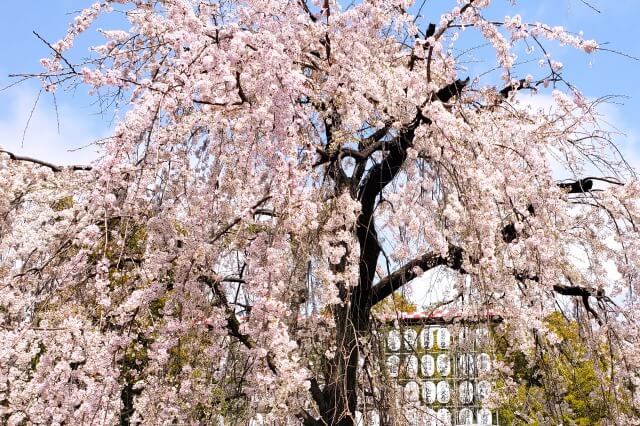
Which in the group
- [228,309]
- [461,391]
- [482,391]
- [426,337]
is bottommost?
[461,391]

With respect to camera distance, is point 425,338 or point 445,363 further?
point 425,338

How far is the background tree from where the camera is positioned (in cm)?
333

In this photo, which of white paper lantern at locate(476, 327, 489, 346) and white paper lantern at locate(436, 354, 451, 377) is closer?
white paper lantern at locate(476, 327, 489, 346)

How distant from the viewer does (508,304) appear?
3.96 meters

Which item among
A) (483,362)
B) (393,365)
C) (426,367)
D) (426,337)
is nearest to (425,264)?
(393,365)

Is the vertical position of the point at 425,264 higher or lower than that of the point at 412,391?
higher

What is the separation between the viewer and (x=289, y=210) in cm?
321

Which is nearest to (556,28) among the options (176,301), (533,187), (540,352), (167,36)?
(533,187)

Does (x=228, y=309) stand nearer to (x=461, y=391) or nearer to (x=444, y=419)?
(x=444, y=419)

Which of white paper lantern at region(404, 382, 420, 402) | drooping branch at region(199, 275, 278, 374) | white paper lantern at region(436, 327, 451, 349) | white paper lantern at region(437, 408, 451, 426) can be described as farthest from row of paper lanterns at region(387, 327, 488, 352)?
drooping branch at region(199, 275, 278, 374)

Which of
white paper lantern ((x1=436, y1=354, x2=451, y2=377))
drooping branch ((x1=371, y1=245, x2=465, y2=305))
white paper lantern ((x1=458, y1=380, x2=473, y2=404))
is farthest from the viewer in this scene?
white paper lantern ((x1=458, y1=380, x2=473, y2=404))

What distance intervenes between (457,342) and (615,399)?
4.21 ft

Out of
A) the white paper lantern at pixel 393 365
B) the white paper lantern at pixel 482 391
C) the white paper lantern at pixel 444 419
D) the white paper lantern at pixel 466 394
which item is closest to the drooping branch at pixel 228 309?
the white paper lantern at pixel 393 365

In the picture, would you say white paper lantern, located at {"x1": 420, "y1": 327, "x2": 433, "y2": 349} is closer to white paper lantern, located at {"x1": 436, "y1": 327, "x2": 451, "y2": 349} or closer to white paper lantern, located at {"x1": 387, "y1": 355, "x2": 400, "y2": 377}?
white paper lantern, located at {"x1": 436, "y1": 327, "x2": 451, "y2": 349}
